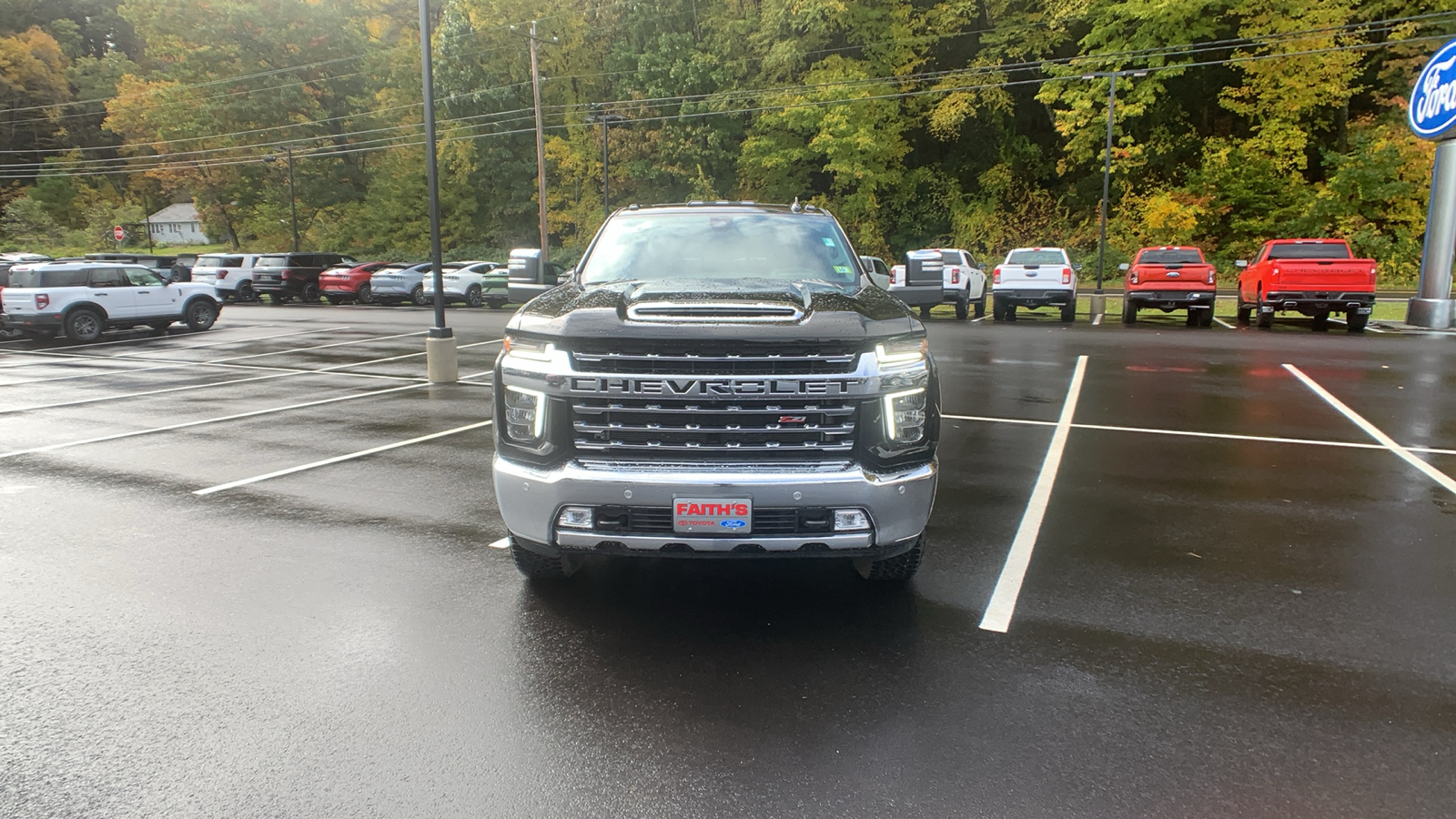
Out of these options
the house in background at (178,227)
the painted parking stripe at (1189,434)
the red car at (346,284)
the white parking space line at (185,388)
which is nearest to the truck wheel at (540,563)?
the painted parking stripe at (1189,434)

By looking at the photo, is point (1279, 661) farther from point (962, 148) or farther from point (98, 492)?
point (962, 148)

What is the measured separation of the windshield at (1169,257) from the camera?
22.2 meters

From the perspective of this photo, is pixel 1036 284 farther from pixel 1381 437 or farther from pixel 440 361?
pixel 440 361

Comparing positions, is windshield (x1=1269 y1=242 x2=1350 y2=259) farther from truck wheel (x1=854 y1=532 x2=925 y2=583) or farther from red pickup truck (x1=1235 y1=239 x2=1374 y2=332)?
truck wheel (x1=854 y1=532 x2=925 y2=583)

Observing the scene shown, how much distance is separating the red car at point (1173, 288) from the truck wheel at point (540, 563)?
781 inches

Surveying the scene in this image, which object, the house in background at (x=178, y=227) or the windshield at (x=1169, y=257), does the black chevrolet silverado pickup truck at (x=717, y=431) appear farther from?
the house in background at (x=178, y=227)

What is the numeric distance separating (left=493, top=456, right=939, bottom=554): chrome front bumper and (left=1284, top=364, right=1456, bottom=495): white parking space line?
18.1 ft

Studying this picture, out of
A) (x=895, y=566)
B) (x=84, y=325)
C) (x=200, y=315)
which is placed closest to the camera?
(x=895, y=566)

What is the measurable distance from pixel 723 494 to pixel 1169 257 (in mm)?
22062

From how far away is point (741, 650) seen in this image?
13.6 ft

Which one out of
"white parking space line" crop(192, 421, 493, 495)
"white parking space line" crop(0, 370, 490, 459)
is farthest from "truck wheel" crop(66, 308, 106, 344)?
"white parking space line" crop(192, 421, 493, 495)

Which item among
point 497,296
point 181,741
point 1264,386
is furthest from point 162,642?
point 497,296

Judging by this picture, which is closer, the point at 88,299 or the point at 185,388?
the point at 185,388

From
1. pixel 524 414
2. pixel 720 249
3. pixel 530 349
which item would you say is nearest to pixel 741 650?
pixel 524 414
